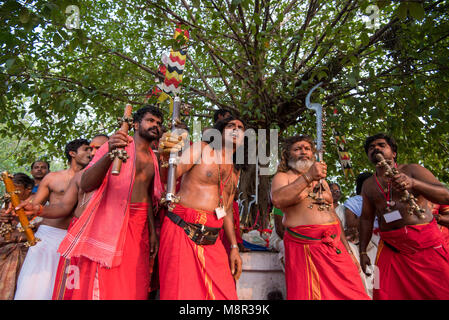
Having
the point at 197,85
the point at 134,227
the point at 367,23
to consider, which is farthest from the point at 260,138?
the point at 134,227

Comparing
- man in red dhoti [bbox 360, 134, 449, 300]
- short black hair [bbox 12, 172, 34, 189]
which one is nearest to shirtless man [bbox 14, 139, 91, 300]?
short black hair [bbox 12, 172, 34, 189]

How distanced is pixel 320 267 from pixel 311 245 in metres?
0.21

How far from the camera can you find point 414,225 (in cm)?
319

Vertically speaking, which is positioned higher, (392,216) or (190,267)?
(392,216)

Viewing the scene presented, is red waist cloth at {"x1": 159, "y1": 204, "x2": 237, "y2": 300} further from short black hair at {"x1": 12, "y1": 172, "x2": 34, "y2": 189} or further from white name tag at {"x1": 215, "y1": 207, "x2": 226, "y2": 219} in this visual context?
short black hair at {"x1": 12, "y1": 172, "x2": 34, "y2": 189}

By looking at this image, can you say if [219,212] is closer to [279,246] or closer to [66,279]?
[279,246]

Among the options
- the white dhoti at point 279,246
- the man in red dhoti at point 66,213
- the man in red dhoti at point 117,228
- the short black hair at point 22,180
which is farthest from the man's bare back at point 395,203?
the short black hair at point 22,180

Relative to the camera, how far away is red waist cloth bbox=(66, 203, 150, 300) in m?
2.42

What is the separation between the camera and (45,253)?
11.2ft

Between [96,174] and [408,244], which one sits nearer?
[96,174]

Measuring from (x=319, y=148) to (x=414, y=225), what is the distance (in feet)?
5.20

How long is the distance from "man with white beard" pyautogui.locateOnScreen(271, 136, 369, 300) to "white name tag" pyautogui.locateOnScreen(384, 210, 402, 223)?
57 cm

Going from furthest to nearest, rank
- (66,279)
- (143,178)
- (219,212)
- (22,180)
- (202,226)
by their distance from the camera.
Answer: (22,180), (143,178), (219,212), (202,226), (66,279)

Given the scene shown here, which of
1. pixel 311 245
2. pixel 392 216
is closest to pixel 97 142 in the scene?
pixel 311 245
